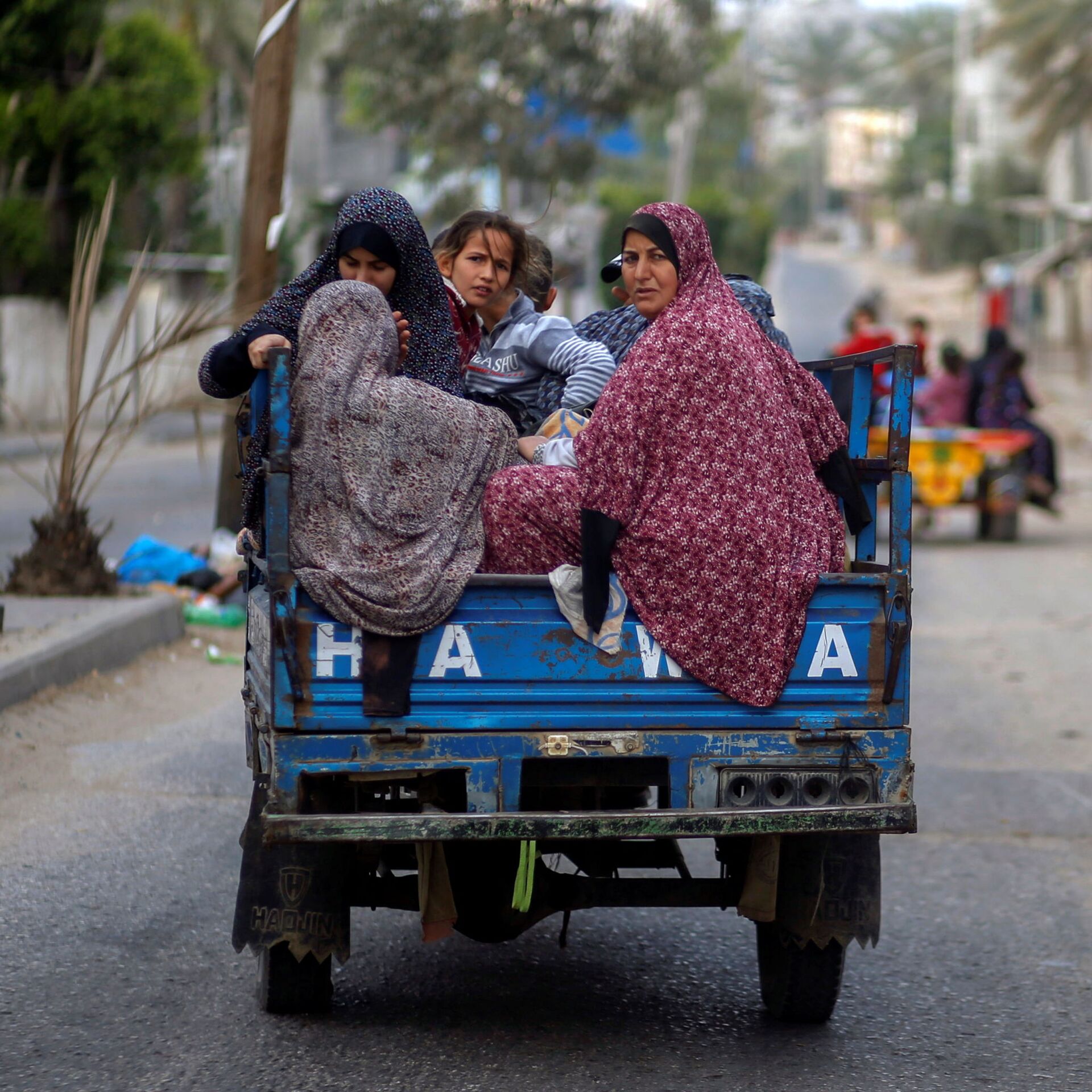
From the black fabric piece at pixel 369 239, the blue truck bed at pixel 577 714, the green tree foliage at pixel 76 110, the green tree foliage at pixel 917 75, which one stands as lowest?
the blue truck bed at pixel 577 714

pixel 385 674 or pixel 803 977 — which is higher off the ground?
pixel 385 674

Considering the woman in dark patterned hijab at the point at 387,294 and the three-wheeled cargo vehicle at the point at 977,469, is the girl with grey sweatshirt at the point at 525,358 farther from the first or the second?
the three-wheeled cargo vehicle at the point at 977,469

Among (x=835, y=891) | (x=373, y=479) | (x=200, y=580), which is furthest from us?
(x=200, y=580)

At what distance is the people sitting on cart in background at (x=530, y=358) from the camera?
4543 mm

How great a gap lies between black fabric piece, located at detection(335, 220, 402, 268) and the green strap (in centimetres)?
157

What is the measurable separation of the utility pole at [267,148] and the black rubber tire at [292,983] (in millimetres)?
6803

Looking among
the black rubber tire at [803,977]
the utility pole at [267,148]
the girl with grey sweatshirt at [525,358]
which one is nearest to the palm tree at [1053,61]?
the utility pole at [267,148]

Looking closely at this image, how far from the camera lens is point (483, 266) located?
485cm

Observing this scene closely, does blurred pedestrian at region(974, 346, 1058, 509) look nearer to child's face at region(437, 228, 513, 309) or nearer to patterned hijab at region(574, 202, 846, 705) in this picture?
child's face at region(437, 228, 513, 309)

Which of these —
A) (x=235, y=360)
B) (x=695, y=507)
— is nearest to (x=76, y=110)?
(x=235, y=360)

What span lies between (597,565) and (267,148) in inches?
305

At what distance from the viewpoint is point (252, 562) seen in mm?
4387

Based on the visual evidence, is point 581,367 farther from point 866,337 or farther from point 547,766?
point 866,337

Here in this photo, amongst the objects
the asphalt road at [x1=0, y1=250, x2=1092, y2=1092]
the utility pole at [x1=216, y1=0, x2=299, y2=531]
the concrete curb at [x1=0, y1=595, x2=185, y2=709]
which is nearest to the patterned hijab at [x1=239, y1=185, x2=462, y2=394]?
the asphalt road at [x1=0, y1=250, x2=1092, y2=1092]
